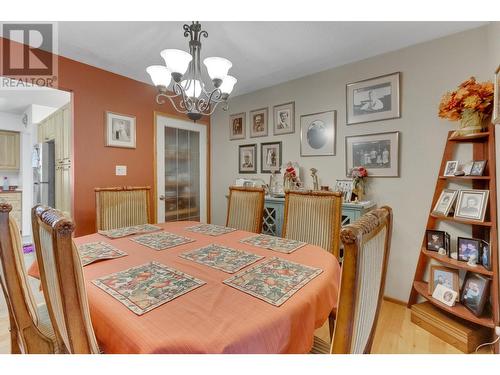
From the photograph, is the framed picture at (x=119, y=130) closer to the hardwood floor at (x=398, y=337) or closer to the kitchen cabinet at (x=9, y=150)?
the hardwood floor at (x=398, y=337)

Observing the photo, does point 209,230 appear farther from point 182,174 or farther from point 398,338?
point 182,174

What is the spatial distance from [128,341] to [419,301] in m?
2.41

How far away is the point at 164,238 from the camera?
1.61m

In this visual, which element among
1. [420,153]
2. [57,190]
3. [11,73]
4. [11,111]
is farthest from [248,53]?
[11,111]

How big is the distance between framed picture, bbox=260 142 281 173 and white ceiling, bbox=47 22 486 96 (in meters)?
0.90

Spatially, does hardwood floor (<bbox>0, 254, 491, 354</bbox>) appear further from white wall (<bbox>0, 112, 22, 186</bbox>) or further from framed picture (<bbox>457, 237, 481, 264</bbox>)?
white wall (<bbox>0, 112, 22, 186</bbox>)

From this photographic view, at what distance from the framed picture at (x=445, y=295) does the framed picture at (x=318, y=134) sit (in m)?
1.48

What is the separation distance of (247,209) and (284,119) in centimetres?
137

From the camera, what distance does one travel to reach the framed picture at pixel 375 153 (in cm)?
223

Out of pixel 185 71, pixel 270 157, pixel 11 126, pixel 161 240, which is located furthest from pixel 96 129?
pixel 11 126

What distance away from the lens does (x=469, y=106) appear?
168cm

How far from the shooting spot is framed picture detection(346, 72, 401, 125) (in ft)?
7.30

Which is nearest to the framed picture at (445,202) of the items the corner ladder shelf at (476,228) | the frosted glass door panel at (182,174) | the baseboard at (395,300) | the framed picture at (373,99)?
the corner ladder shelf at (476,228)

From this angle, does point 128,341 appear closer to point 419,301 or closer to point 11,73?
point 419,301
